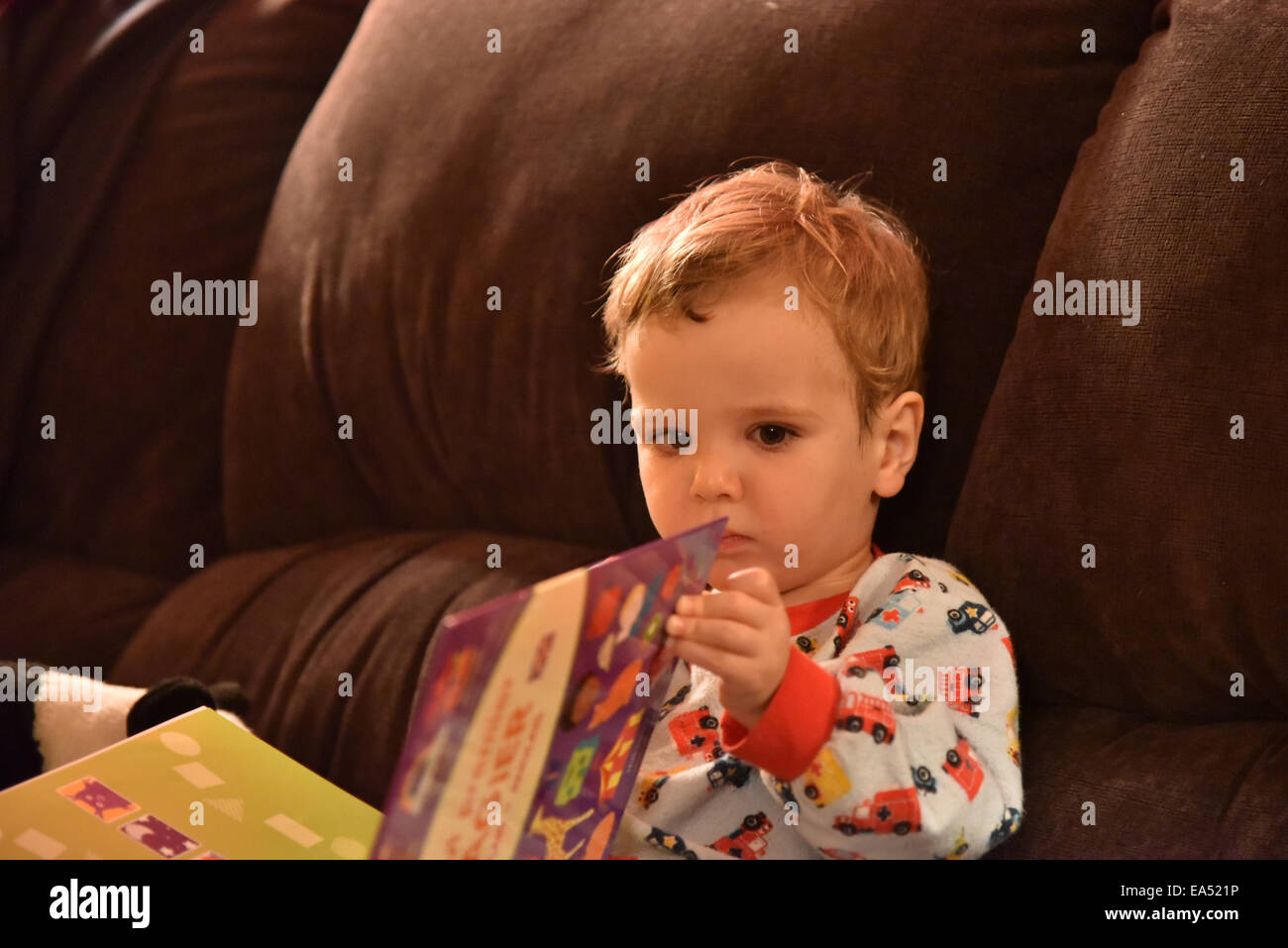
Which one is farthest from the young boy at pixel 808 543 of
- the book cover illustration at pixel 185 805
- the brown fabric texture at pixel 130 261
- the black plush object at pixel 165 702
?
the brown fabric texture at pixel 130 261

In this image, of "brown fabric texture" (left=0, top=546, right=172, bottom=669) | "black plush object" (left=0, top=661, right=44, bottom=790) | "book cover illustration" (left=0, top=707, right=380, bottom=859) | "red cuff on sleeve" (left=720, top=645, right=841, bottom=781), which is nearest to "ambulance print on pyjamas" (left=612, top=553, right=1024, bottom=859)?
"red cuff on sleeve" (left=720, top=645, right=841, bottom=781)

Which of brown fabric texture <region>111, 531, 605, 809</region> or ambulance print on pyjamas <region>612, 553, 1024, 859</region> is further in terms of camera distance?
brown fabric texture <region>111, 531, 605, 809</region>

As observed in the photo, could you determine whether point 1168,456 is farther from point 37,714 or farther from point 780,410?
point 37,714

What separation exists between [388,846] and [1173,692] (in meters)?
0.52

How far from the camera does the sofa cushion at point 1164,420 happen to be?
758 millimetres

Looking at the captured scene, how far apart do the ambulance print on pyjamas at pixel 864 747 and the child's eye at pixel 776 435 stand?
115 millimetres

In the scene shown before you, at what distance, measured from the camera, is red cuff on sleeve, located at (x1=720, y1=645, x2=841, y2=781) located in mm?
717

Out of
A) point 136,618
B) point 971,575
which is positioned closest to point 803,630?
point 971,575

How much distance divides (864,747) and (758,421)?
0.78 feet

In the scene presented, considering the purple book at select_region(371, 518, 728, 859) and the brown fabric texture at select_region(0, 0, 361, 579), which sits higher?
the brown fabric texture at select_region(0, 0, 361, 579)

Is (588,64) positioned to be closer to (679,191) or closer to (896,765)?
(679,191)

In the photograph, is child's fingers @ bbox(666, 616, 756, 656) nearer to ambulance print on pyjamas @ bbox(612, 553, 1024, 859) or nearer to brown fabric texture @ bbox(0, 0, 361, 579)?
ambulance print on pyjamas @ bbox(612, 553, 1024, 859)

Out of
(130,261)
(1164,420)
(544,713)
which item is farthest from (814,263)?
(130,261)

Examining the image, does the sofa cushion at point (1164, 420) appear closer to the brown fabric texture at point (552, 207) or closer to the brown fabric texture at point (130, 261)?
the brown fabric texture at point (552, 207)
